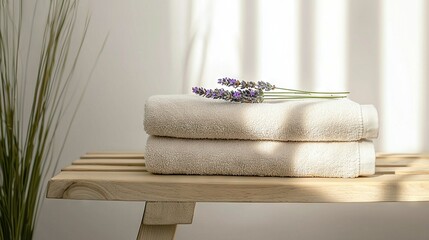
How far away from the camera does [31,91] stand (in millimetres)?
1884

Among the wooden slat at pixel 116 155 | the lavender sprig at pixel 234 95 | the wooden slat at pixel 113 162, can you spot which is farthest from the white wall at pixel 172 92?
the lavender sprig at pixel 234 95

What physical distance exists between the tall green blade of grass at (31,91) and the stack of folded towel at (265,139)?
1.77 ft

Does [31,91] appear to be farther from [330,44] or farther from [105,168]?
[330,44]

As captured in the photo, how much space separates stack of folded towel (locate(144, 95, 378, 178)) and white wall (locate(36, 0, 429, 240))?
571 mm

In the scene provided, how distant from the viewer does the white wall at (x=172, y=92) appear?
1843 millimetres

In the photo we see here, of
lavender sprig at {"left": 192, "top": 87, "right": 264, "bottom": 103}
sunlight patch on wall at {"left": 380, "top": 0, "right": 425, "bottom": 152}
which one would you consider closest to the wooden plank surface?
lavender sprig at {"left": 192, "top": 87, "right": 264, "bottom": 103}

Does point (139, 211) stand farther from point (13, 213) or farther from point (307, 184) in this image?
point (307, 184)

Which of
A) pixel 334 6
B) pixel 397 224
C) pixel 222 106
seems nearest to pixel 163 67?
pixel 334 6

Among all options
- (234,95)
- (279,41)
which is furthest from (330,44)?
(234,95)

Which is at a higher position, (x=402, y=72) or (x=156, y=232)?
(x=402, y=72)

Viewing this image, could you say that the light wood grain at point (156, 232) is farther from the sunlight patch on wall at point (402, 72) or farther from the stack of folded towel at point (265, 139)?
the sunlight patch on wall at point (402, 72)

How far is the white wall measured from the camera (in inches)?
72.6

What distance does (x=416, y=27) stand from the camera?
6.02ft

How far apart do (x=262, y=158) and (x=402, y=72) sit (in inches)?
28.1
